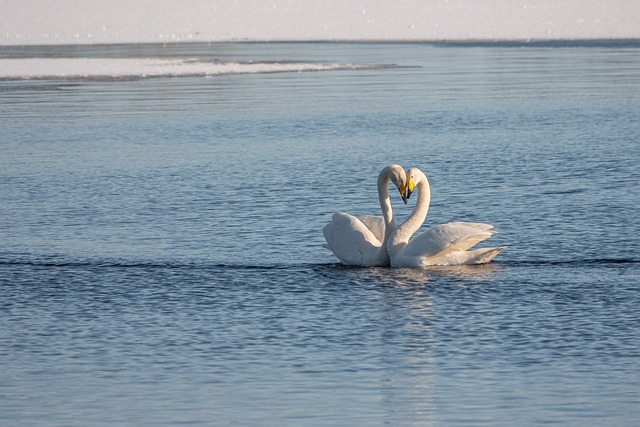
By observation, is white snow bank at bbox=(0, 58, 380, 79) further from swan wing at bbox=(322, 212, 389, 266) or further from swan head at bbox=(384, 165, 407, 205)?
swan wing at bbox=(322, 212, 389, 266)

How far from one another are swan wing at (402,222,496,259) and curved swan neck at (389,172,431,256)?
0.59 feet

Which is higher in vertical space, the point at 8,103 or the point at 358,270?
the point at 8,103

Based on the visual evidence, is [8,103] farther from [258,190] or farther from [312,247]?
[312,247]

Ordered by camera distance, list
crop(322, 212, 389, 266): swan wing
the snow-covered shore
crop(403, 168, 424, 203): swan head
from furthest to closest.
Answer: the snow-covered shore
crop(403, 168, 424, 203): swan head
crop(322, 212, 389, 266): swan wing

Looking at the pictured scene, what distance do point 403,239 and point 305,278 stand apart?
113 cm

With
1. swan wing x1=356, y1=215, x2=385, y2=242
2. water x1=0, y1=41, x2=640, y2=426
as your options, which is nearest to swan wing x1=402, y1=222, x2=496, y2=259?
water x1=0, y1=41, x2=640, y2=426

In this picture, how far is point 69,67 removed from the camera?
126ft

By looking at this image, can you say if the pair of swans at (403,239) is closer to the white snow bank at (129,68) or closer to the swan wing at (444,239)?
the swan wing at (444,239)

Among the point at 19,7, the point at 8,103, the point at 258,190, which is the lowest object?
the point at 258,190

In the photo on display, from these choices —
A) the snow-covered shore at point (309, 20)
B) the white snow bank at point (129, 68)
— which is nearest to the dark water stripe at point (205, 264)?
the white snow bank at point (129, 68)

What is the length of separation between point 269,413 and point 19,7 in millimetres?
78608

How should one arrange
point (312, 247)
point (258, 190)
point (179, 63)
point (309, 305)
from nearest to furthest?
point (309, 305) → point (312, 247) → point (258, 190) → point (179, 63)

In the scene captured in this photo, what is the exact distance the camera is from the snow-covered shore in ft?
195

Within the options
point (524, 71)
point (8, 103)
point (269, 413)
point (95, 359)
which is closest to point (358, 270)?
point (95, 359)
